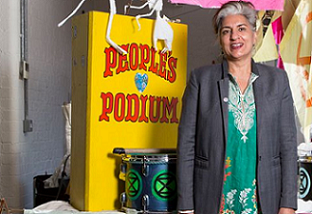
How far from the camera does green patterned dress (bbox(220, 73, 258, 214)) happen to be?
5.61 feet

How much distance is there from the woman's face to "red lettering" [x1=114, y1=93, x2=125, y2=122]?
68 centimetres

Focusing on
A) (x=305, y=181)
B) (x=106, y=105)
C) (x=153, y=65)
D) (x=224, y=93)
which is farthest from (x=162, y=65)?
(x=305, y=181)

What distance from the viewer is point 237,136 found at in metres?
1.72

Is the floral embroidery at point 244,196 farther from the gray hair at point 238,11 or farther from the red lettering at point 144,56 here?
the red lettering at point 144,56

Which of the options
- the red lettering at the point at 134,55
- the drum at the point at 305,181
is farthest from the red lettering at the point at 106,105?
the drum at the point at 305,181

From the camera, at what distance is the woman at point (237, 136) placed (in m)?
1.71

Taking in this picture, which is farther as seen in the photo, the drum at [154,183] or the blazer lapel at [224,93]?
the drum at [154,183]

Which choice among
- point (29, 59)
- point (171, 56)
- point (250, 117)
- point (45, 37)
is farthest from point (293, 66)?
point (45, 37)

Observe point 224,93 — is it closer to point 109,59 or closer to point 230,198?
point 230,198

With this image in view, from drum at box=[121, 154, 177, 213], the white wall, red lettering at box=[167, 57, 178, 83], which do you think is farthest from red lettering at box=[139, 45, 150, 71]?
the white wall

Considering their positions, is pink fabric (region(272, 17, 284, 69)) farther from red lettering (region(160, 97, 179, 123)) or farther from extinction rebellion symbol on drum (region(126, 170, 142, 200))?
extinction rebellion symbol on drum (region(126, 170, 142, 200))

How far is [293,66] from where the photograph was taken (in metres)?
2.46

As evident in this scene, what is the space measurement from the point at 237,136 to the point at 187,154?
226 mm

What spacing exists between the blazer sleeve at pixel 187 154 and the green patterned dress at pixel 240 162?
0.48ft
